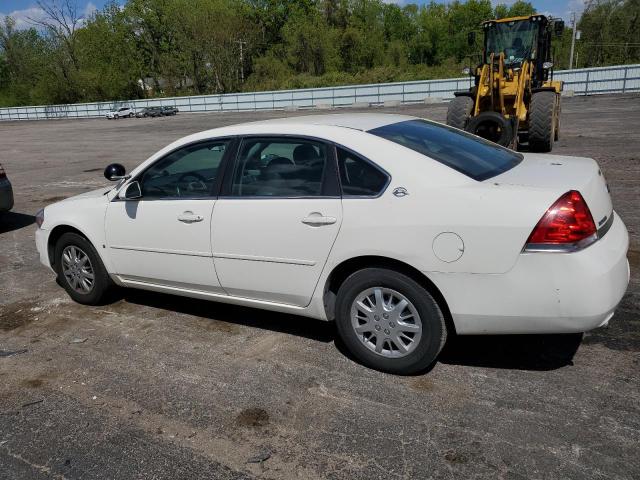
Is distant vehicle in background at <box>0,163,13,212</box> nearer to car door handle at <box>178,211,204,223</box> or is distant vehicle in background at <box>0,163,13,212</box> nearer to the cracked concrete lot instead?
the cracked concrete lot

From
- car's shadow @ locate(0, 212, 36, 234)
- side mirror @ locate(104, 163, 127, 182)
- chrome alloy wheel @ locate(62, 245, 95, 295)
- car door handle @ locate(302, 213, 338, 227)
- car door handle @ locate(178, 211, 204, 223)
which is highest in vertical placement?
side mirror @ locate(104, 163, 127, 182)

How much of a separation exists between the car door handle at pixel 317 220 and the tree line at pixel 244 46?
55804 millimetres

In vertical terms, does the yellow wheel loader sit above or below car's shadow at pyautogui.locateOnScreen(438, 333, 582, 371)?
above

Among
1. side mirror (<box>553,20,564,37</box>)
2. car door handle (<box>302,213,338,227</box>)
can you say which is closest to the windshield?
side mirror (<box>553,20,564,37</box>)

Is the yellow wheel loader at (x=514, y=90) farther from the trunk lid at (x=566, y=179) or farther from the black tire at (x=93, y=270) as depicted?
the black tire at (x=93, y=270)

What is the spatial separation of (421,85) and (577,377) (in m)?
38.0

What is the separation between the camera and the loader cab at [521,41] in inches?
523

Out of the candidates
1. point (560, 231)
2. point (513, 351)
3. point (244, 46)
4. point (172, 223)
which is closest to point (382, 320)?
point (513, 351)

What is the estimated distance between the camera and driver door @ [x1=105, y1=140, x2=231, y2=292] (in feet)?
13.2

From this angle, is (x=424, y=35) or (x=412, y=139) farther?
(x=424, y=35)

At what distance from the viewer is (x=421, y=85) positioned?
128ft

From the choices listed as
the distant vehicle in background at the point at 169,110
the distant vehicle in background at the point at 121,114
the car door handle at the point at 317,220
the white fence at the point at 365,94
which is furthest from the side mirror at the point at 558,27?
the distant vehicle in background at the point at 121,114

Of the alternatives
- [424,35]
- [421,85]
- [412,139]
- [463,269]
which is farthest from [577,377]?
[424,35]

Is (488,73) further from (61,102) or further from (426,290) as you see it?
(61,102)
